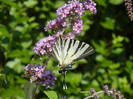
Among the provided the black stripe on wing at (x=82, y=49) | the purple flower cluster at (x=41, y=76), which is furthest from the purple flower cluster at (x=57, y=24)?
the purple flower cluster at (x=41, y=76)

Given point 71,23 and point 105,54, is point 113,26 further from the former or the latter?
point 71,23

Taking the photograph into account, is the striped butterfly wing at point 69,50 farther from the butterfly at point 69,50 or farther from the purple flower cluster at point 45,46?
the purple flower cluster at point 45,46

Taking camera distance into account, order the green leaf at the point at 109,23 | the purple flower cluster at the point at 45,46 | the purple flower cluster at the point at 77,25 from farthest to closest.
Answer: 1. the green leaf at the point at 109,23
2. the purple flower cluster at the point at 77,25
3. the purple flower cluster at the point at 45,46

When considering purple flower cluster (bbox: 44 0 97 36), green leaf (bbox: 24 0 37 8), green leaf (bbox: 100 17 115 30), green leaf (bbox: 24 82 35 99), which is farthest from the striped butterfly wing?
green leaf (bbox: 100 17 115 30)

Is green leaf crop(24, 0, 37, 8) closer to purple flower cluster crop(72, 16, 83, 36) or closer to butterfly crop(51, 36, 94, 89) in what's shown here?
purple flower cluster crop(72, 16, 83, 36)

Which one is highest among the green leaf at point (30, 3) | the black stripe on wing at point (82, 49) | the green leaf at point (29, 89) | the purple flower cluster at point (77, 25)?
the green leaf at point (30, 3)

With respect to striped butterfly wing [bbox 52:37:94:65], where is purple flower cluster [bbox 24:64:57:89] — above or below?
below

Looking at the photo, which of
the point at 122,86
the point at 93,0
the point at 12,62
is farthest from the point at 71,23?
the point at 122,86
